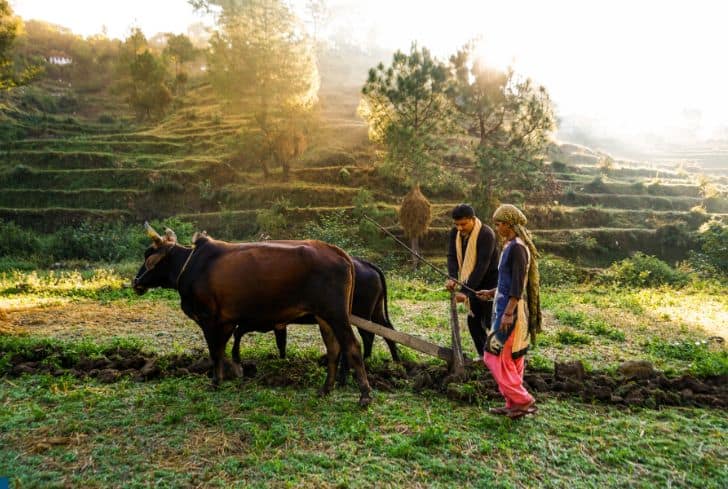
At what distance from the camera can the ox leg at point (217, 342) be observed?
528 centimetres

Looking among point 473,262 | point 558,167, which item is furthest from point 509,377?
point 558,167

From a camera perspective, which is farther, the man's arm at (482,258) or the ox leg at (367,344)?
the ox leg at (367,344)

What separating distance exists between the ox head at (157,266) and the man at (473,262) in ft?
11.2

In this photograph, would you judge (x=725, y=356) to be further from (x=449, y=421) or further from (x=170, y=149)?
(x=170, y=149)

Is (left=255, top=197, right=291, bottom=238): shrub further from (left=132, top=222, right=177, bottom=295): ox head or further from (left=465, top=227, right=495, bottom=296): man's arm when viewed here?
(left=465, top=227, right=495, bottom=296): man's arm

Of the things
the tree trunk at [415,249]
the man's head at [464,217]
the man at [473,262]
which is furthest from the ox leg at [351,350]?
the tree trunk at [415,249]

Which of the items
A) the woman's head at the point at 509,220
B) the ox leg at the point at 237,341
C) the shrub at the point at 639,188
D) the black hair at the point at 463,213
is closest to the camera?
the woman's head at the point at 509,220

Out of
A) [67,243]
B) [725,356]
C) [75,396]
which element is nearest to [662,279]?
[725,356]

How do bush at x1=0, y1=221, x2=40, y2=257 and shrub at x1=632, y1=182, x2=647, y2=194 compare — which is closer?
bush at x1=0, y1=221, x2=40, y2=257

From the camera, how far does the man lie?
5.23 metres

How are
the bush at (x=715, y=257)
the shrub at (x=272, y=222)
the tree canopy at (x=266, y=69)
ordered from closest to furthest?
1. the bush at (x=715, y=257)
2. the shrub at (x=272, y=222)
3. the tree canopy at (x=266, y=69)

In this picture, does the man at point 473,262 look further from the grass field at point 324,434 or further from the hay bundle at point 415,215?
the hay bundle at point 415,215

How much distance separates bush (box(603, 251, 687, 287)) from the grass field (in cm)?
1029

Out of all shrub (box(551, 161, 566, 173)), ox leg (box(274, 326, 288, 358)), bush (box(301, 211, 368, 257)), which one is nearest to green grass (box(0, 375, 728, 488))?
ox leg (box(274, 326, 288, 358))
